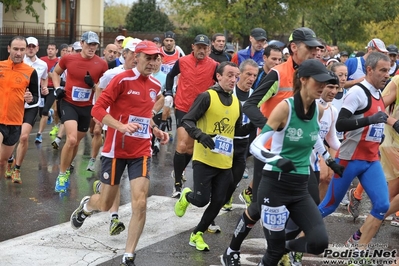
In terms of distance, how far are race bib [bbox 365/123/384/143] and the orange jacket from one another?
15.9ft

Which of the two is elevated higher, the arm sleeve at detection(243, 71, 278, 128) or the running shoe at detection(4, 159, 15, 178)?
the arm sleeve at detection(243, 71, 278, 128)

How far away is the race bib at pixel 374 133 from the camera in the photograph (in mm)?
7609

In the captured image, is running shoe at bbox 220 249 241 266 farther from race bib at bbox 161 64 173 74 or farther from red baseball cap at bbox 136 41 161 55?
race bib at bbox 161 64 173 74

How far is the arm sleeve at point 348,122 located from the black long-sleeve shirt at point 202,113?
3.09ft

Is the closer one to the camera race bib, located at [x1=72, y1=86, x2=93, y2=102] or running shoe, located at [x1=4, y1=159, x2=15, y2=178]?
race bib, located at [x1=72, y1=86, x2=93, y2=102]

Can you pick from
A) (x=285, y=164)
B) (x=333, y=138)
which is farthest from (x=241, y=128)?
(x=285, y=164)

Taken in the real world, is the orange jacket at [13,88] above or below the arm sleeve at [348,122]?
below

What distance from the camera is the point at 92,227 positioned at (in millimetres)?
8594

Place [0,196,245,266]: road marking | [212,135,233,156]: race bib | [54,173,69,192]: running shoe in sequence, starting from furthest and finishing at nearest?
1. [54,173,69,192]: running shoe
2. [212,135,233,156]: race bib
3. [0,196,245,266]: road marking

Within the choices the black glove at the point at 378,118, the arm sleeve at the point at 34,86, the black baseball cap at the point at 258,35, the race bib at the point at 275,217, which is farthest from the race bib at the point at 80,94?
the race bib at the point at 275,217

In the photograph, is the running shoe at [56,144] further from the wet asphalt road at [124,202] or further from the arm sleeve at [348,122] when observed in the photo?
the arm sleeve at [348,122]

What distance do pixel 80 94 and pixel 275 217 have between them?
5.75 meters

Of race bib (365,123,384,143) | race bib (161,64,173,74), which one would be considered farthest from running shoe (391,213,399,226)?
race bib (161,64,173,74)

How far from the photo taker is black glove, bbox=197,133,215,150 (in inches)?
287
